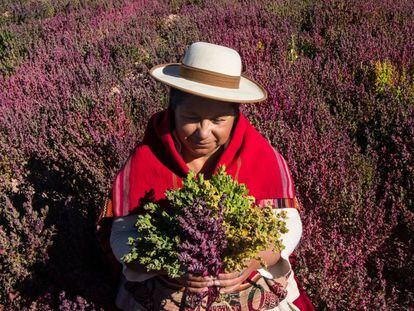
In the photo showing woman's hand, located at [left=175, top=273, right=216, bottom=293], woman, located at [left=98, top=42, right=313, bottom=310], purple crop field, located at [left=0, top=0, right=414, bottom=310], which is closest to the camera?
woman's hand, located at [left=175, top=273, right=216, bottom=293]

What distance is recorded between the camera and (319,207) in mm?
2566

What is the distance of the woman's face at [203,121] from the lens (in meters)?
1.61

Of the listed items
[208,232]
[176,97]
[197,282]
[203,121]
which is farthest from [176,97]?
[197,282]

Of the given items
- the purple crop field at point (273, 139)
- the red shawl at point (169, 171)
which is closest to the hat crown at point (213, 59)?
the red shawl at point (169, 171)

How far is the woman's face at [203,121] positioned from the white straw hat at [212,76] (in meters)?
0.06

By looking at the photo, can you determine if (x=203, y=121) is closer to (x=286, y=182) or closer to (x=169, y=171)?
(x=169, y=171)

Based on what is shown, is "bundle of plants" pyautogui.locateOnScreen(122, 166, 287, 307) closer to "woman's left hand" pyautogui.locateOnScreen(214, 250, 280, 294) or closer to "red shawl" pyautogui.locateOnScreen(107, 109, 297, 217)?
"woman's left hand" pyautogui.locateOnScreen(214, 250, 280, 294)

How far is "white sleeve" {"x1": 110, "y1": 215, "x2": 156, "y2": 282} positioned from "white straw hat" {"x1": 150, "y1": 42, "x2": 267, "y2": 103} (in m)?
0.65

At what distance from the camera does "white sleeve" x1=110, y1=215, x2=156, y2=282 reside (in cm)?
172

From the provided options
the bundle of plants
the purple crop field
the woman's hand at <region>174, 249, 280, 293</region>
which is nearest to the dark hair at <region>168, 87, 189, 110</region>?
the bundle of plants

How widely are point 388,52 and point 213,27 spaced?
8.64 ft

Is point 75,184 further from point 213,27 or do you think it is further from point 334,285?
point 213,27

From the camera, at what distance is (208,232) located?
53.7 inches

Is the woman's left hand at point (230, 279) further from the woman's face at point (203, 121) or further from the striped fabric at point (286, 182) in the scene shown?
the woman's face at point (203, 121)
